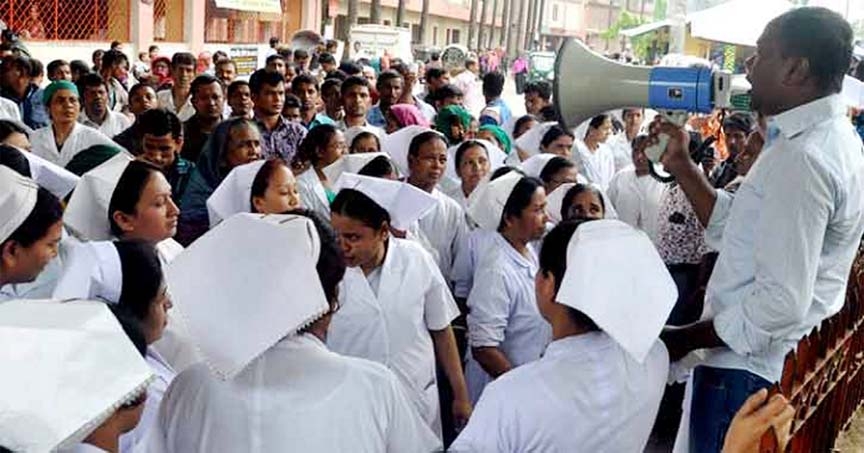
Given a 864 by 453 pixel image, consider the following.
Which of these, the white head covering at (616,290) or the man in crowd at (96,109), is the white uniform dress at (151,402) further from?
the man in crowd at (96,109)

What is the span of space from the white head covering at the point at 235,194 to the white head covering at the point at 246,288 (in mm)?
1662

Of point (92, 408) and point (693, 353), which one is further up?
point (92, 408)

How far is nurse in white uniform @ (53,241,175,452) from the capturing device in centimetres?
204

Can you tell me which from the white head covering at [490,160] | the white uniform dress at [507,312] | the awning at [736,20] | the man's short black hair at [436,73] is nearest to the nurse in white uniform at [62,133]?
the white head covering at [490,160]

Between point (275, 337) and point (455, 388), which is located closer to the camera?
point (275, 337)

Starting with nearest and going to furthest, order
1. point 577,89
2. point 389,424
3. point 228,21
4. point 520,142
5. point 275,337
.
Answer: point 275,337 → point 389,424 → point 577,89 → point 520,142 → point 228,21

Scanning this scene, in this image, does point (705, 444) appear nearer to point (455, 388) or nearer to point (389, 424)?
point (455, 388)

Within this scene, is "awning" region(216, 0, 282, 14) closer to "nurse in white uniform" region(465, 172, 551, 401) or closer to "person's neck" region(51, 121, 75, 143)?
"person's neck" region(51, 121, 75, 143)

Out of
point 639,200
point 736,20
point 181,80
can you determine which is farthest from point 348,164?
point 736,20

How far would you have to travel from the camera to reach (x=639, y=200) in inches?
192

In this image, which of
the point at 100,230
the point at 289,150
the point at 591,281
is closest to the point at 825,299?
the point at 591,281

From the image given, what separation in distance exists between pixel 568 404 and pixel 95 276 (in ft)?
3.47

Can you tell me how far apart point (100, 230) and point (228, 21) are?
1876 centimetres

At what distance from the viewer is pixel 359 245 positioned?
273cm
